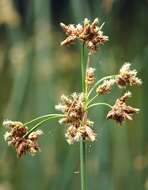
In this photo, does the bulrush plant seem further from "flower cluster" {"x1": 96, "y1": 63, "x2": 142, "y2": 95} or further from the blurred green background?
the blurred green background

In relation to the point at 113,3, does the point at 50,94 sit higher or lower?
lower

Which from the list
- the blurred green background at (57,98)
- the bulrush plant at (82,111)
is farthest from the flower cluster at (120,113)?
the blurred green background at (57,98)

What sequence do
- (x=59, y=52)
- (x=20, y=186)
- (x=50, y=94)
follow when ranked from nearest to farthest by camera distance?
(x=50, y=94) → (x=20, y=186) → (x=59, y=52)

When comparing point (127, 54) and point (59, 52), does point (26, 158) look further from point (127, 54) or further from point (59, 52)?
point (59, 52)

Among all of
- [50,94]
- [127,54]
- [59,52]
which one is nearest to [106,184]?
[50,94]

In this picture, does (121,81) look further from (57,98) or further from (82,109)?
(57,98)

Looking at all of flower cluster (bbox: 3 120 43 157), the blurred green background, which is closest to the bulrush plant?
flower cluster (bbox: 3 120 43 157)
